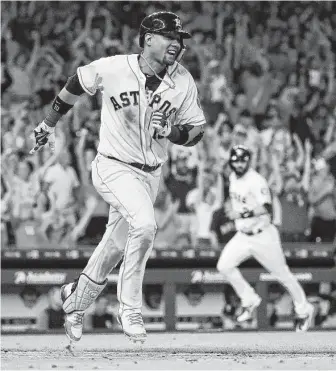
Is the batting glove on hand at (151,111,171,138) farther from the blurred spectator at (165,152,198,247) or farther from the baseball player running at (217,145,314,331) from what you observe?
the blurred spectator at (165,152,198,247)

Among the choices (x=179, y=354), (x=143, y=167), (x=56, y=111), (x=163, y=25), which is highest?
(x=163, y=25)

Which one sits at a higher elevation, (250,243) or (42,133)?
(42,133)

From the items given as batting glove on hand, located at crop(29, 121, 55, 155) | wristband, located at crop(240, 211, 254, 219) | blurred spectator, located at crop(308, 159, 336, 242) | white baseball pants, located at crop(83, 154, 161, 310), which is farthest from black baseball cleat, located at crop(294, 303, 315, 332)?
batting glove on hand, located at crop(29, 121, 55, 155)

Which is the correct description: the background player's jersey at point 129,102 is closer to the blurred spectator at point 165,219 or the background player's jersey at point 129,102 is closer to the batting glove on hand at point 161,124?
the batting glove on hand at point 161,124

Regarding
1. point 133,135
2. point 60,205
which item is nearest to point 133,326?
point 133,135

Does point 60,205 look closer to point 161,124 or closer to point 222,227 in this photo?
point 222,227

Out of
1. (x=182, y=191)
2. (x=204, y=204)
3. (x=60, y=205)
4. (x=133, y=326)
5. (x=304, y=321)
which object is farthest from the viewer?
(x=182, y=191)

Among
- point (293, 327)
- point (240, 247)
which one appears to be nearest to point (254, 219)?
point (240, 247)
